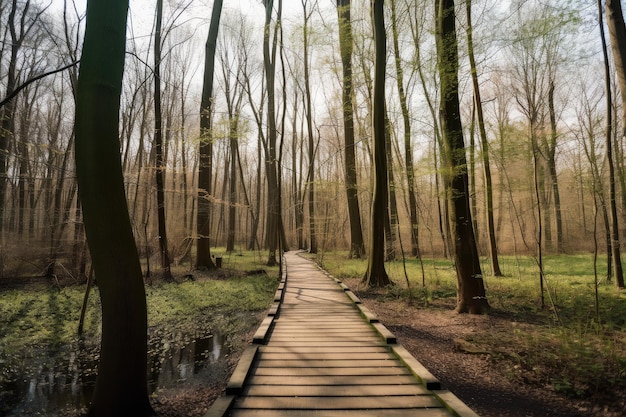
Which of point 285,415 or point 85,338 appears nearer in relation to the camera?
point 285,415

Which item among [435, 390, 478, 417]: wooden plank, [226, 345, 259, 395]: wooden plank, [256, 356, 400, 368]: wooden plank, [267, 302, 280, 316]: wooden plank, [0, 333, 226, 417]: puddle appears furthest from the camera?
[267, 302, 280, 316]: wooden plank

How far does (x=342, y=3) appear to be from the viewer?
623 inches

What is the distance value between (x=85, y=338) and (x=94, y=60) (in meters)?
5.87

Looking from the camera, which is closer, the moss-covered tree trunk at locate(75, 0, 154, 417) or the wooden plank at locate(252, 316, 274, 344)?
the moss-covered tree trunk at locate(75, 0, 154, 417)

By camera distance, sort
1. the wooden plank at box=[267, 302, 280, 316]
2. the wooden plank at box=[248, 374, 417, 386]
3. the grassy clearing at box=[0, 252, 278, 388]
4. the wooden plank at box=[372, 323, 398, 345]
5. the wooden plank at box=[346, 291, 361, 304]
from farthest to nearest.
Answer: the wooden plank at box=[346, 291, 361, 304]
the grassy clearing at box=[0, 252, 278, 388]
the wooden plank at box=[267, 302, 280, 316]
the wooden plank at box=[372, 323, 398, 345]
the wooden plank at box=[248, 374, 417, 386]

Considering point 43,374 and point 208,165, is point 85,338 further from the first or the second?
point 208,165

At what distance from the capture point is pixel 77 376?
16.2 feet

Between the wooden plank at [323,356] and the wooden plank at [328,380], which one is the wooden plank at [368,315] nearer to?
the wooden plank at [323,356]

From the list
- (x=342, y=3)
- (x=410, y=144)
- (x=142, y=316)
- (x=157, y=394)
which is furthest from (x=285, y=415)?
(x=342, y=3)

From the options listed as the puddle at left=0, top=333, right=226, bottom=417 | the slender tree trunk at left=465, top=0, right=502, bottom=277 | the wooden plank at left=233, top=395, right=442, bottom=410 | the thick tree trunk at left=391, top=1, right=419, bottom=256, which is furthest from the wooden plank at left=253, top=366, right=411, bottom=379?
the slender tree trunk at left=465, top=0, right=502, bottom=277

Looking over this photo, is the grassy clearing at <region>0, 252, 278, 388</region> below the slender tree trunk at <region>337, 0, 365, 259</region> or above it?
below

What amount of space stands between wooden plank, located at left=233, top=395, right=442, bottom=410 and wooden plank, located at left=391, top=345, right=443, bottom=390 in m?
0.15

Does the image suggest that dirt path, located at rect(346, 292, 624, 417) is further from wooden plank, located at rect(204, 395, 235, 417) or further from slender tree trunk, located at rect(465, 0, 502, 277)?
slender tree trunk, located at rect(465, 0, 502, 277)

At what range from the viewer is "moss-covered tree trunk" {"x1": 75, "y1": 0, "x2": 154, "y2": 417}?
3061mm
